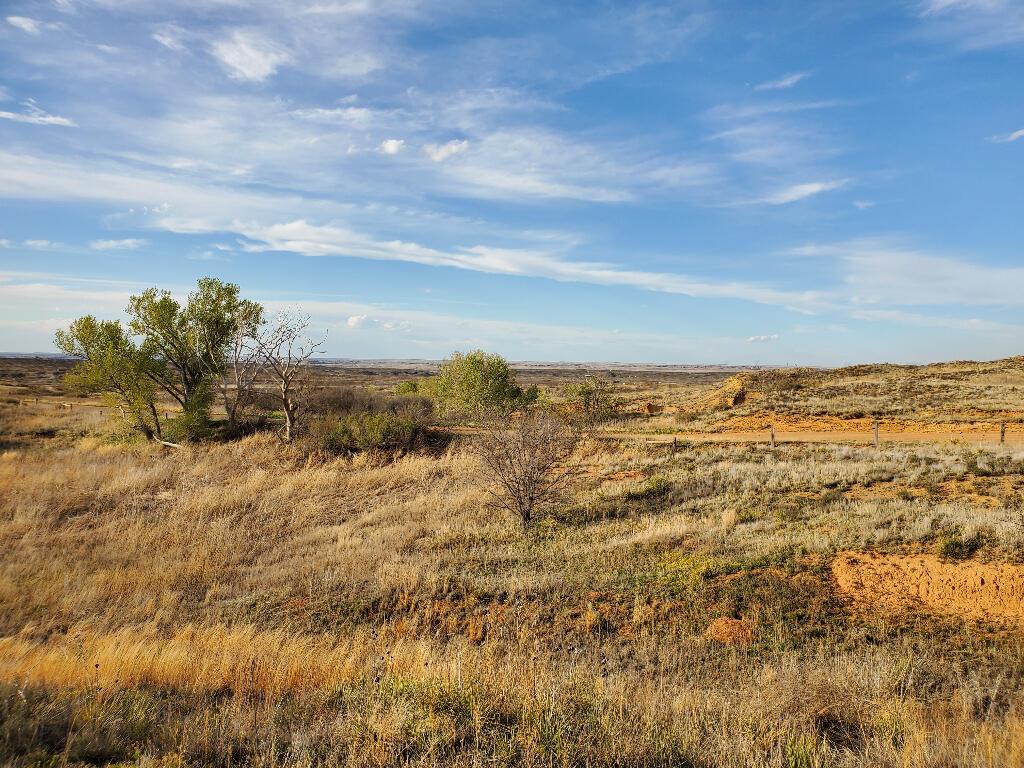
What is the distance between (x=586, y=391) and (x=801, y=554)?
3248cm

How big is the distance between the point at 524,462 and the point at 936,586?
9876mm

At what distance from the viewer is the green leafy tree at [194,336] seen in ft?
94.4

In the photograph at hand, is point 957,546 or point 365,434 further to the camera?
point 365,434

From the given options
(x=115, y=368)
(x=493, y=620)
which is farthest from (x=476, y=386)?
(x=493, y=620)

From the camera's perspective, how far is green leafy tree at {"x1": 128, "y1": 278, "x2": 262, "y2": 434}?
2877 cm

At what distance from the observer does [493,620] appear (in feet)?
30.7

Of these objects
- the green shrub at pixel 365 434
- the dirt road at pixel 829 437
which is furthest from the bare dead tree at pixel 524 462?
the dirt road at pixel 829 437

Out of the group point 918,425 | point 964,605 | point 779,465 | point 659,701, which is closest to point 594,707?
point 659,701

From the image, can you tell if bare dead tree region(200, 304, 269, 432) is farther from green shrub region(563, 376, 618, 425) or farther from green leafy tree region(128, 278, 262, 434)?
green shrub region(563, 376, 618, 425)

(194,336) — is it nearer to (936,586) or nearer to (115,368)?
(115,368)

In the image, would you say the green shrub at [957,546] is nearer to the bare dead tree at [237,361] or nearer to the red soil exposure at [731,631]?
the red soil exposure at [731,631]

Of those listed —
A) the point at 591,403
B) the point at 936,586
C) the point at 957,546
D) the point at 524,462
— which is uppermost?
the point at 591,403

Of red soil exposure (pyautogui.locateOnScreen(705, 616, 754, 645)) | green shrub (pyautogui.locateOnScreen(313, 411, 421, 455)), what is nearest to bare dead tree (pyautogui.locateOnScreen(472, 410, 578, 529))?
red soil exposure (pyautogui.locateOnScreen(705, 616, 754, 645))

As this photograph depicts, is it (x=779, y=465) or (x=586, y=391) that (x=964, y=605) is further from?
(x=586, y=391)
